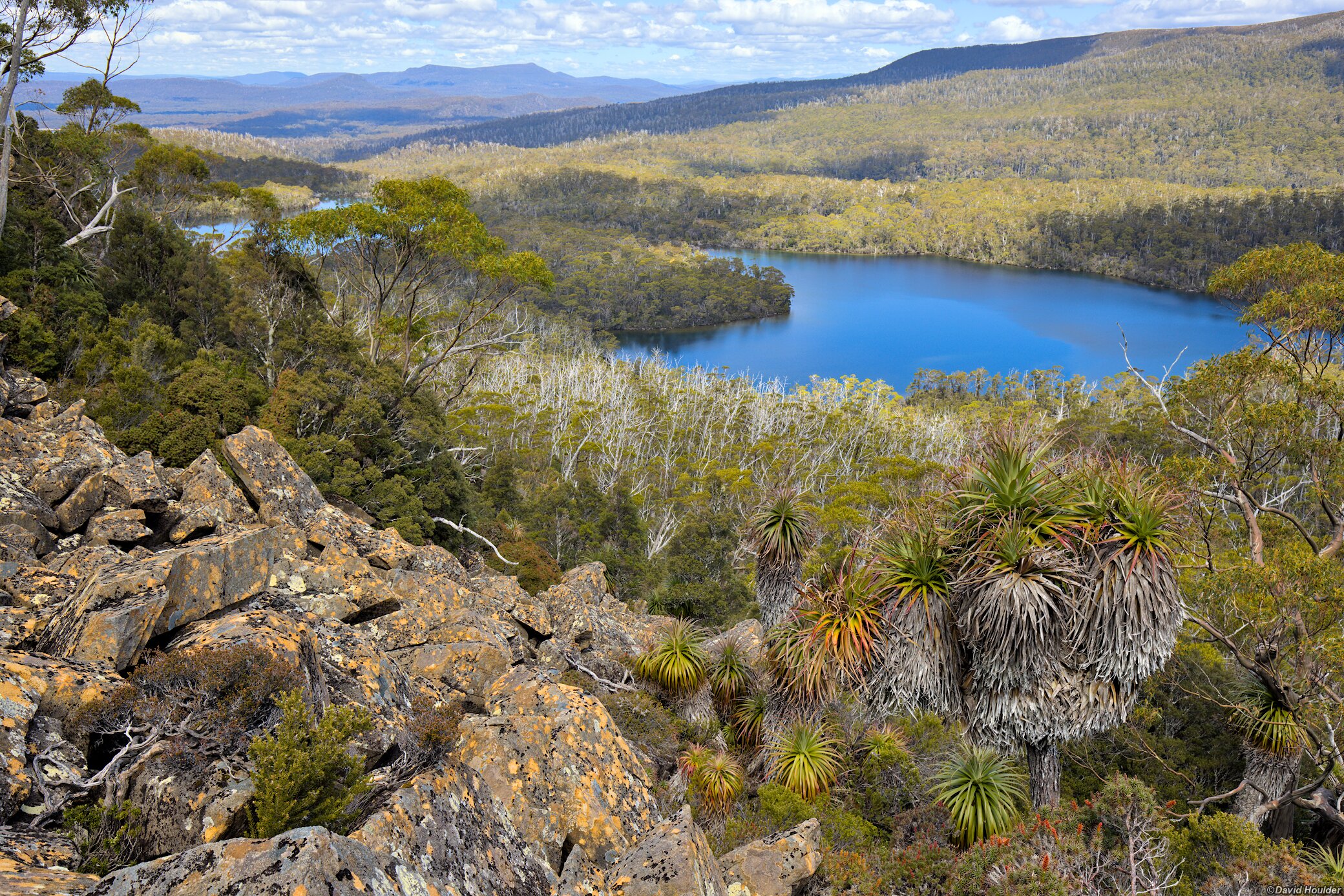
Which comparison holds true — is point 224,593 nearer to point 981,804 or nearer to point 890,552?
point 890,552

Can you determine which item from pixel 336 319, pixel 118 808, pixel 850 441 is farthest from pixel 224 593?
pixel 850 441

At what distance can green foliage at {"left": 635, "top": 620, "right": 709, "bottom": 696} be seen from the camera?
36.1 ft

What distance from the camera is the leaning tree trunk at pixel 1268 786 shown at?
1061 centimetres

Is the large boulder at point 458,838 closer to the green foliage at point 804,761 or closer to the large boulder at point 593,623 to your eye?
the green foliage at point 804,761

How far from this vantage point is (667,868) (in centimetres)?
487

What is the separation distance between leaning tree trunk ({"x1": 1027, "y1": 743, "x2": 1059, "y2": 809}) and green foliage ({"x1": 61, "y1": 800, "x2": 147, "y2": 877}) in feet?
27.2

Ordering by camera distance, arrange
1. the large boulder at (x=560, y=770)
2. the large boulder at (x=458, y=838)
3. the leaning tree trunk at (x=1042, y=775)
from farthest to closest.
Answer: the leaning tree trunk at (x=1042, y=775)
the large boulder at (x=560, y=770)
the large boulder at (x=458, y=838)

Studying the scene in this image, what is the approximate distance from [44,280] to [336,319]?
31.6 feet

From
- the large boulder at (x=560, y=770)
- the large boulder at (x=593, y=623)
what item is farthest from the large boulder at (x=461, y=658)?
the large boulder at (x=593, y=623)

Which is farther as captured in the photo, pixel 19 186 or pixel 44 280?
pixel 19 186

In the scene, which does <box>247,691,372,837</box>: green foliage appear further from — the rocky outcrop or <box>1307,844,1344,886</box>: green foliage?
<box>1307,844,1344,886</box>: green foliage

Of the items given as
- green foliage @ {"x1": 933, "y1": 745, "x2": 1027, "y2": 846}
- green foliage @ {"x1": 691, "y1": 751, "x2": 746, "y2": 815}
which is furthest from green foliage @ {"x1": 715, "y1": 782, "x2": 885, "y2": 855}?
green foliage @ {"x1": 933, "y1": 745, "x2": 1027, "y2": 846}

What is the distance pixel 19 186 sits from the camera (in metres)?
19.5

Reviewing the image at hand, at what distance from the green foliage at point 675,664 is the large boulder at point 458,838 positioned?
591 cm
